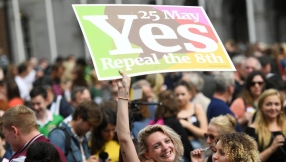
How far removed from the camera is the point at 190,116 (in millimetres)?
8500

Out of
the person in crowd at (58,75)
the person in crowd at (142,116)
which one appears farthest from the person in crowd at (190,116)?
the person in crowd at (58,75)

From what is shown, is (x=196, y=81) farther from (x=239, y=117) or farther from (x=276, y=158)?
(x=276, y=158)

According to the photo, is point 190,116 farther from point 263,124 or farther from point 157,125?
point 157,125

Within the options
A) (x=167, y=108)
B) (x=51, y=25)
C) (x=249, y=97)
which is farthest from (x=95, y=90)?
(x=51, y=25)

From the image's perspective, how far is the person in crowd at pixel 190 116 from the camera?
817 cm

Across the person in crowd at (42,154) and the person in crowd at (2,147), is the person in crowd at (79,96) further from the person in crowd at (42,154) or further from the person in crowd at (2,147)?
the person in crowd at (42,154)

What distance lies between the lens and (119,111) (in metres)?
5.01

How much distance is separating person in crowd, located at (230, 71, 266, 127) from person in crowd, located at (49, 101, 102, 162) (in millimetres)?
2274

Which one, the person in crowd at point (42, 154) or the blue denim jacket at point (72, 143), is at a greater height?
the person in crowd at point (42, 154)

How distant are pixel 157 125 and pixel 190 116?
3211 mm

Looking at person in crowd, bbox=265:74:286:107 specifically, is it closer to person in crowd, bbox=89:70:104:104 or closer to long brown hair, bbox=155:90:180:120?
long brown hair, bbox=155:90:180:120

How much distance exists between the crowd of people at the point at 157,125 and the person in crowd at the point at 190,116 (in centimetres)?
1

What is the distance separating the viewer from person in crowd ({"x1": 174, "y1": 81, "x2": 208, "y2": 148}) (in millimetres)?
8172

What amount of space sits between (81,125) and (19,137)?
1602mm
